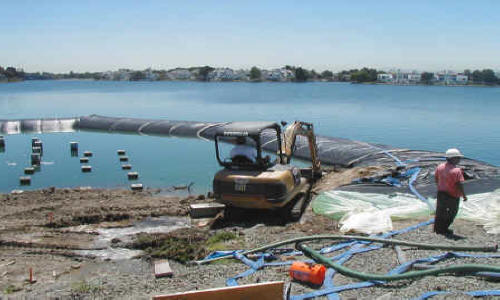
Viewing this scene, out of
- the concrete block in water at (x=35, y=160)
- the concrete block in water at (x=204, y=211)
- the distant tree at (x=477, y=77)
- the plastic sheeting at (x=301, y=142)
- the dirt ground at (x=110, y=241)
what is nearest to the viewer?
the dirt ground at (x=110, y=241)

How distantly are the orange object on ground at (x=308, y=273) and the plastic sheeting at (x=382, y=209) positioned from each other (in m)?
2.60

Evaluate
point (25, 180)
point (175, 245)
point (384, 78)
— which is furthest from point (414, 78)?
point (175, 245)

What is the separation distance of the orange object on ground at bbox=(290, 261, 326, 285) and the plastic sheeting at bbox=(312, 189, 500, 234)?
2.60m

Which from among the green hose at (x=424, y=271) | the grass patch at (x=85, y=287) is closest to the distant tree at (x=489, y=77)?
the green hose at (x=424, y=271)

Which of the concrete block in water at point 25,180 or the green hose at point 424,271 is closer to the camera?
the green hose at point 424,271

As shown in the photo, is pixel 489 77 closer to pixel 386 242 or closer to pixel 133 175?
pixel 133 175

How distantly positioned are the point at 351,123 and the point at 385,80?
6370 inches

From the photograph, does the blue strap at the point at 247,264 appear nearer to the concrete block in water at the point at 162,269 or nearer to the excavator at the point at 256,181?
the concrete block in water at the point at 162,269

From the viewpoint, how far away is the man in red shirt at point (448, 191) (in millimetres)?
8398

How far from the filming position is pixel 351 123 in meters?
41.9

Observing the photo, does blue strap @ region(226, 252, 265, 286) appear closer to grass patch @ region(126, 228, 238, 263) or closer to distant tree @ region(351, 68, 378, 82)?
grass patch @ region(126, 228, 238, 263)

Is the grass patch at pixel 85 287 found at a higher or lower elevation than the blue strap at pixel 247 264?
lower

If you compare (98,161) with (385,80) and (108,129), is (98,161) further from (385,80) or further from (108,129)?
(385,80)

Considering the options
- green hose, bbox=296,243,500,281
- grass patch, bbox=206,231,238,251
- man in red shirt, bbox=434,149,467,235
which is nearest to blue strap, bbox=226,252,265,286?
grass patch, bbox=206,231,238,251
